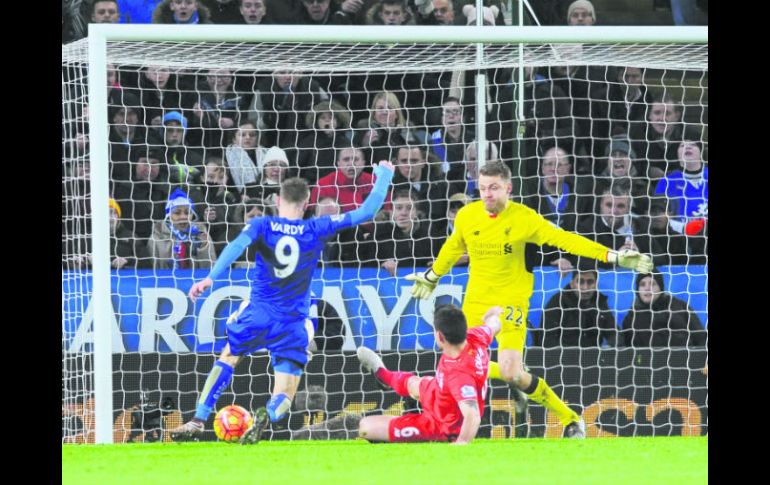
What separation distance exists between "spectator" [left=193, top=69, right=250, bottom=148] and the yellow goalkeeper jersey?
7.35 ft

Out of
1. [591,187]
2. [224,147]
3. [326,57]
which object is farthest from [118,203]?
[591,187]

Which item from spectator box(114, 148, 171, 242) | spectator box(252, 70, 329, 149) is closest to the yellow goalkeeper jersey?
spectator box(252, 70, 329, 149)

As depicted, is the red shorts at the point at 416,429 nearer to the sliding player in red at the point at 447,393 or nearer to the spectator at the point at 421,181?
the sliding player in red at the point at 447,393

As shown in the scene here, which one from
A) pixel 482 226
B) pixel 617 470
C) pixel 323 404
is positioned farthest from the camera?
pixel 323 404

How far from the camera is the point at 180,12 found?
931 cm

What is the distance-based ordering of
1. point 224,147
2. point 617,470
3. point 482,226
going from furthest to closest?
point 224,147
point 482,226
point 617,470

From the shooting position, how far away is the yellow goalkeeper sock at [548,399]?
24.1ft

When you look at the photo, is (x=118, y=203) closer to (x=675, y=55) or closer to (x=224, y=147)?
(x=224, y=147)

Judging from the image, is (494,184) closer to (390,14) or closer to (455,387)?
(455,387)

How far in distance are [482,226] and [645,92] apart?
90.1 inches

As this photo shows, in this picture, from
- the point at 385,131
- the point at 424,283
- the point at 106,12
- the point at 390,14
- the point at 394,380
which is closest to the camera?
the point at 394,380

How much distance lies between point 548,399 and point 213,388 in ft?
6.58

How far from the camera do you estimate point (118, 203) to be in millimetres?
8383

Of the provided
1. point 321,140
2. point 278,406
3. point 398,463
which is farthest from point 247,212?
point 398,463
